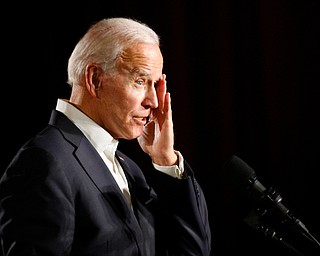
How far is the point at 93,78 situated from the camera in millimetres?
1452

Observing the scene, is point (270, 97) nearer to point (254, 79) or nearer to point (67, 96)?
point (254, 79)

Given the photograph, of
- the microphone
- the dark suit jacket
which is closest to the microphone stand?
the microphone

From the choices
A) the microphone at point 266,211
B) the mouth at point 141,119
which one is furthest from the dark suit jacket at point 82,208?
the microphone at point 266,211

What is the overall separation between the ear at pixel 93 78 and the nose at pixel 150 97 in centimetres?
14

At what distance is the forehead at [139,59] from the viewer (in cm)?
144

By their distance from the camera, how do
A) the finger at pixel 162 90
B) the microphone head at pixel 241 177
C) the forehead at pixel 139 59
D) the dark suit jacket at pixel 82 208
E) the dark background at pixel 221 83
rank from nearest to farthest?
the dark suit jacket at pixel 82 208 → the microphone head at pixel 241 177 → the forehead at pixel 139 59 → the finger at pixel 162 90 → the dark background at pixel 221 83

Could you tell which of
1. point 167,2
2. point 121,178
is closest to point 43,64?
point 167,2

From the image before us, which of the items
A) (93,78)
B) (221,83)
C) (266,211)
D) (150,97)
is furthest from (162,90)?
(221,83)

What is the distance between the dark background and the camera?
248 centimetres

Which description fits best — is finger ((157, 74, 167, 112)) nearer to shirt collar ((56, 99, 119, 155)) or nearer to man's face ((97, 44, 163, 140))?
man's face ((97, 44, 163, 140))

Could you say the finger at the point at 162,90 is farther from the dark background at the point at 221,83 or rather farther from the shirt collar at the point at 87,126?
the dark background at the point at 221,83

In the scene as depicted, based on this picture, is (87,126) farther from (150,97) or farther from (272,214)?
(272,214)

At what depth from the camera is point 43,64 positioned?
2562mm

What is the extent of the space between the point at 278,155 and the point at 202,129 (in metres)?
0.40
